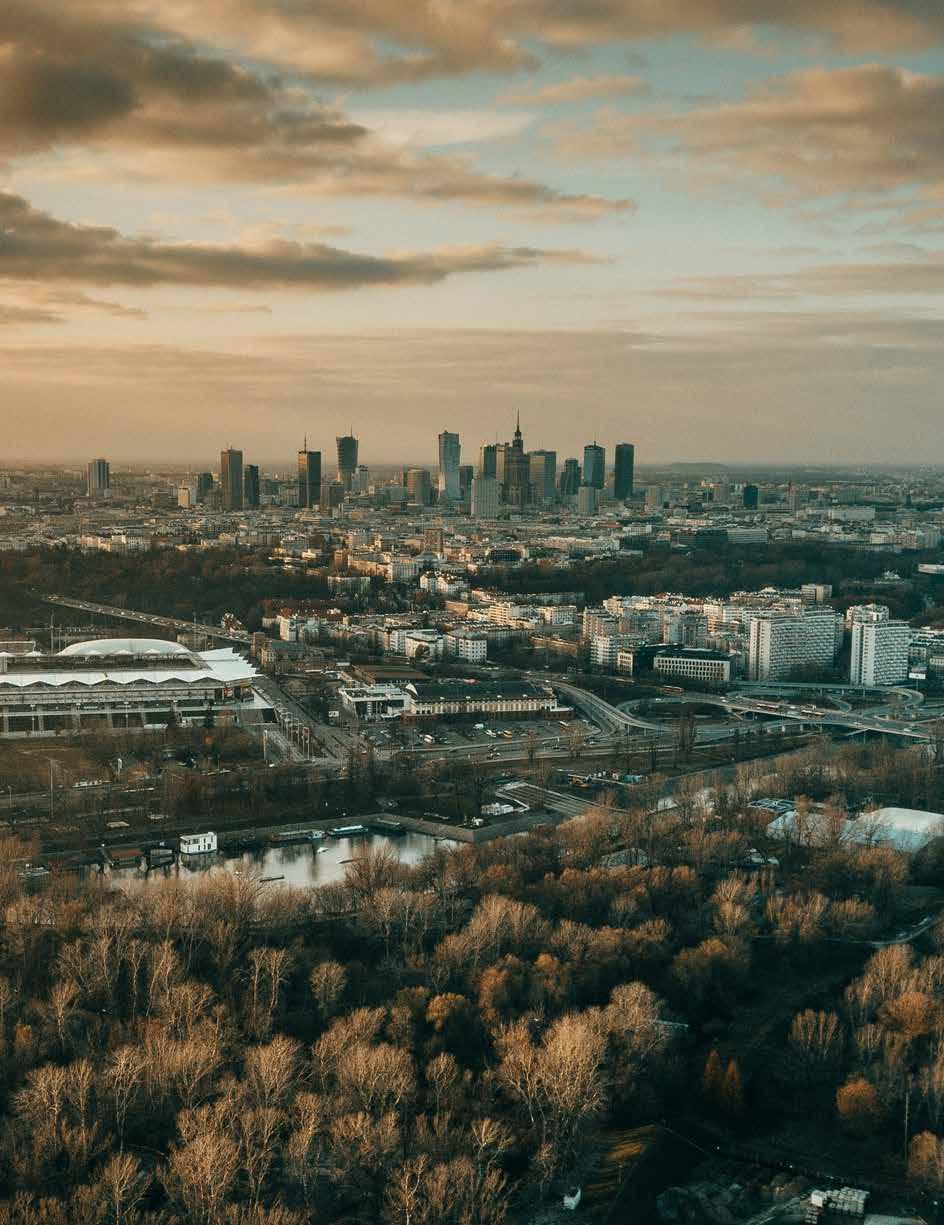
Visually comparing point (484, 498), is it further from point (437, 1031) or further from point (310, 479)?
point (437, 1031)

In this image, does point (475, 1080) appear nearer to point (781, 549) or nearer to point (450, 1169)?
point (450, 1169)

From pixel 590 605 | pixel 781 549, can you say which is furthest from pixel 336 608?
pixel 781 549

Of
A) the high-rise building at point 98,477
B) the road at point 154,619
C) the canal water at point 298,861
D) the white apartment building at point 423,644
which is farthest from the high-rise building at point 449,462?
the canal water at point 298,861

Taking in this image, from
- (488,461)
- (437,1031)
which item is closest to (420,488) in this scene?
(488,461)

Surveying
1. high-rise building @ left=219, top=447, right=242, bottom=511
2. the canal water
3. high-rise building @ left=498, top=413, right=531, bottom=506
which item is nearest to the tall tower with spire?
high-rise building @ left=498, top=413, right=531, bottom=506

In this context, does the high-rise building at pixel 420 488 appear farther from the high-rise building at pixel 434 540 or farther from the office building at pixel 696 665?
the office building at pixel 696 665

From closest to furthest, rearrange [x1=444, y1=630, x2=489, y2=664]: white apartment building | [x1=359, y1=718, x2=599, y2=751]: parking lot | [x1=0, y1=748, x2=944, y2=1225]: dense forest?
[x1=0, y1=748, x2=944, y2=1225]: dense forest, [x1=359, y1=718, x2=599, y2=751]: parking lot, [x1=444, y1=630, x2=489, y2=664]: white apartment building

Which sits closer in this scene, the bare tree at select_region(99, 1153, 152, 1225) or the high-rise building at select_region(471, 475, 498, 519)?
the bare tree at select_region(99, 1153, 152, 1225)

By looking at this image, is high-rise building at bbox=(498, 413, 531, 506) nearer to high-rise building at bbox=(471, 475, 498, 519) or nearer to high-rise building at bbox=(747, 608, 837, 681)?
high-rise building at bbox=(471, 475, 498, 519)
